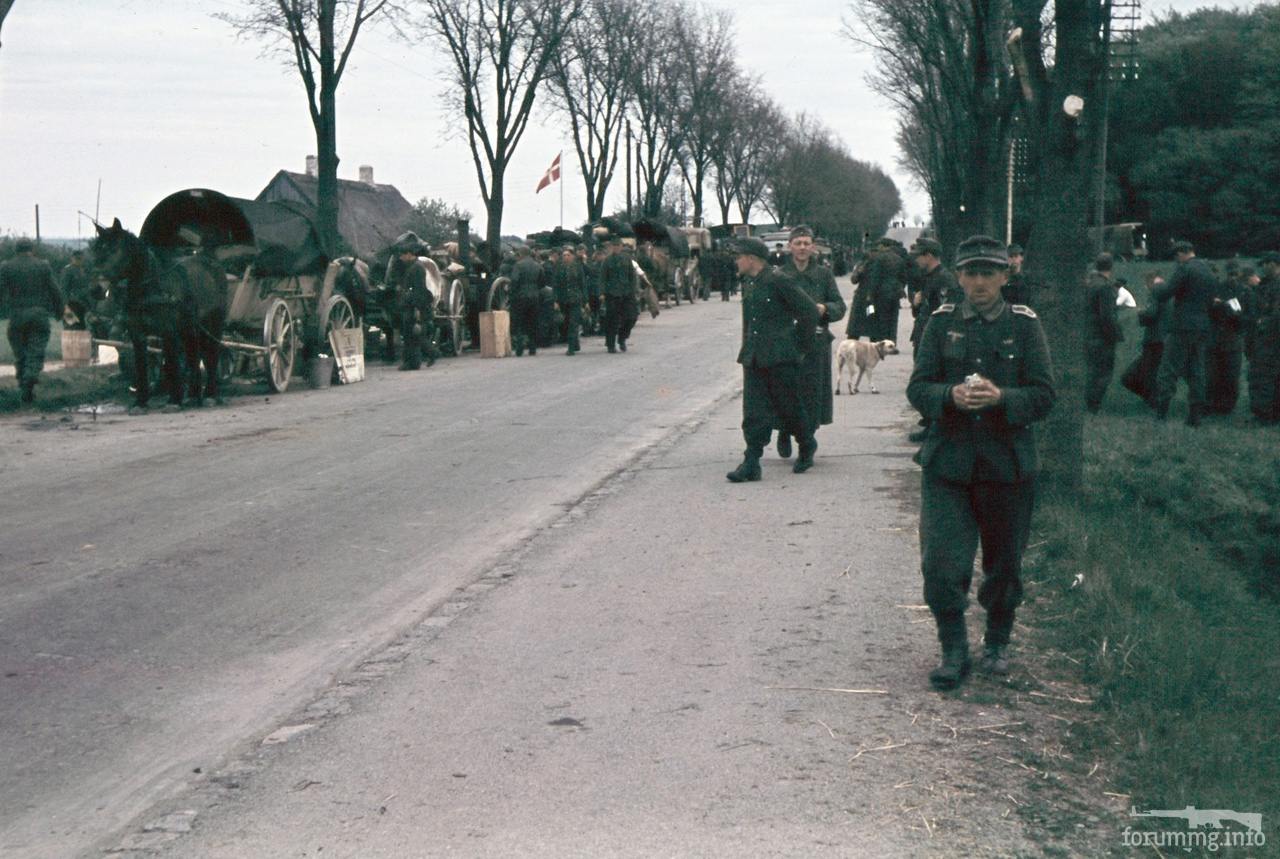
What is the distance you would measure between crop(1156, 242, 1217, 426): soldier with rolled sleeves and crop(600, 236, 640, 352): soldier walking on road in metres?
12.5

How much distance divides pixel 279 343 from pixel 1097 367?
10328 millimetres

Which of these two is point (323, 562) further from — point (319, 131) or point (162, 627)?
point (319, 131)

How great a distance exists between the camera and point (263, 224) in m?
20.2

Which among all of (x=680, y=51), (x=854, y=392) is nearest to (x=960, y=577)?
(x=854, y=392)

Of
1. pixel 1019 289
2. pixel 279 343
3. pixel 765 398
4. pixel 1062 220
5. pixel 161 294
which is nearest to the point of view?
pixel 1062 220

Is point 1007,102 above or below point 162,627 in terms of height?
Result: above

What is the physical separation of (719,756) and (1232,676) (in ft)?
9.16

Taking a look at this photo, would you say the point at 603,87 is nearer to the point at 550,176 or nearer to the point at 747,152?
the point at 550,176

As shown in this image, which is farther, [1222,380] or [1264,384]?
[1222,380]

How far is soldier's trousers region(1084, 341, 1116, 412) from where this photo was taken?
17016mm

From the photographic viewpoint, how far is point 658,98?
226ft

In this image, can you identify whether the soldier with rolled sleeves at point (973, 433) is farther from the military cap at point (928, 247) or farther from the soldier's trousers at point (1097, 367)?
the soldier's trousers at point (1097, 367)

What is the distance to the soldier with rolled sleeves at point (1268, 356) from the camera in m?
Result: 17.1

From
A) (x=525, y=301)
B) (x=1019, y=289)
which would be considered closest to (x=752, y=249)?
(x=1019, y=289)
